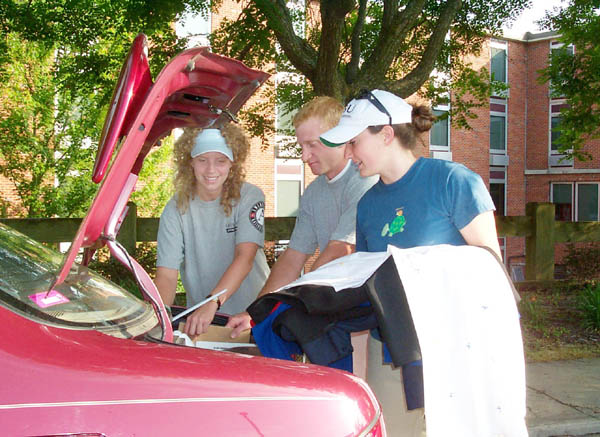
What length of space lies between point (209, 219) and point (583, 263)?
9.23 m

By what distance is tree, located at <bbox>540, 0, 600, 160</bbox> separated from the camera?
950 centimetres

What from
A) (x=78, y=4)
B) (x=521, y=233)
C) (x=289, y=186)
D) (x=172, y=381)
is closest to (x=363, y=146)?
(x=172, y=381)

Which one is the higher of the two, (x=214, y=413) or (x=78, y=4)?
(x=78, y=4)

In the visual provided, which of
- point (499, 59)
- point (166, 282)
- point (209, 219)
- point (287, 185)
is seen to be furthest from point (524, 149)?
point (166, 282)

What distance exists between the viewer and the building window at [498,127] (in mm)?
27016

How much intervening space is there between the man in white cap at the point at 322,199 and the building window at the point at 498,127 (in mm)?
24975

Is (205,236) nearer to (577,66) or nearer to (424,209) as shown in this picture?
(424,209)

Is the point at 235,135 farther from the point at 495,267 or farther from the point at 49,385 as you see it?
the point at 49,385

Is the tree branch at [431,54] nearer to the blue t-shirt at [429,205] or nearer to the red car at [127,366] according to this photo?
the blue t-shirt at [429,205]

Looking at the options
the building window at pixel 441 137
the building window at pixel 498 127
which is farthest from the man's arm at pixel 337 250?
the building window at pixel 498 127

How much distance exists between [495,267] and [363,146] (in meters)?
0.74

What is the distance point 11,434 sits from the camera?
1255 mm

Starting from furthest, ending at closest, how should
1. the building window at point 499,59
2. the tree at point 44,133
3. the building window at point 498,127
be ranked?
the building window at point 498,127, the building window at point 499,59, the tree at point 44,133

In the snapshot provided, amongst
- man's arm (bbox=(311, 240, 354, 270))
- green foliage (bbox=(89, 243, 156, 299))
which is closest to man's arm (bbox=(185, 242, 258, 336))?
man's arm (bbox=(311, 240, 354, 270))
